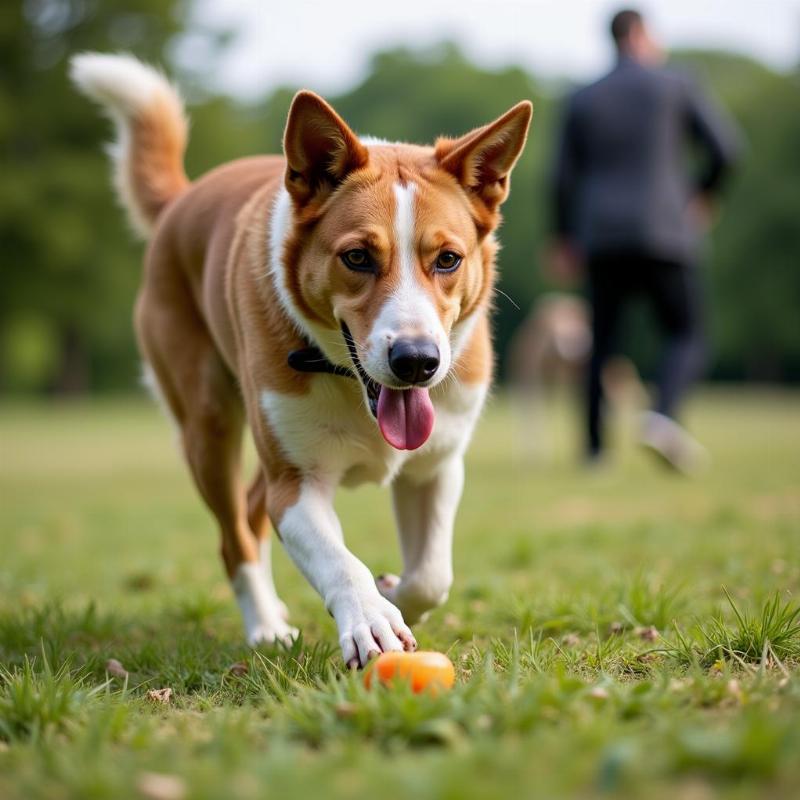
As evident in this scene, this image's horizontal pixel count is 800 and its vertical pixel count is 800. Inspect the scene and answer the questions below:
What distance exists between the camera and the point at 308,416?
10.8ft

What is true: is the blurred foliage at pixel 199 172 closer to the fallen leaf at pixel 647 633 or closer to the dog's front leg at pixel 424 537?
the dog's front leg at pixel 424 537

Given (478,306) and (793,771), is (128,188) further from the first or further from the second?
(793,771)

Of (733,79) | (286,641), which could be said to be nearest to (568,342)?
(286,641)

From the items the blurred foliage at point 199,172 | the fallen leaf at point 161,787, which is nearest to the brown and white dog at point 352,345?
the fallen leaf at point 161,787

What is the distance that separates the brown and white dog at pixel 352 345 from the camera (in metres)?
3.06

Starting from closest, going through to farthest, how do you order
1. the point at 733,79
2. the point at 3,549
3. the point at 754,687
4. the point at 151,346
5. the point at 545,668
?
the point at 754,687 < the point at 545,668 < the point at 151,346 < the point at 3,549 < the point at 733,79

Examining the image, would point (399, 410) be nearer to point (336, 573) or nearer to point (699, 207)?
point (336, 573)

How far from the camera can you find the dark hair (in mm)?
8078

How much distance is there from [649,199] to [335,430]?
5492 mm

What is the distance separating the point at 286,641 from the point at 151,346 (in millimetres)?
1618

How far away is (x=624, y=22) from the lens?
8.12 m

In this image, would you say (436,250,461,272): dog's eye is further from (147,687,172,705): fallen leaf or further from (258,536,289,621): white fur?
(258,536,289,621): white fur

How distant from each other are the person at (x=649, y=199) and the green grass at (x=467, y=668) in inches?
56.7

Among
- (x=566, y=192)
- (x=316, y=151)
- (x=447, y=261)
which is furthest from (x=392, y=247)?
(x=566, y=192)
